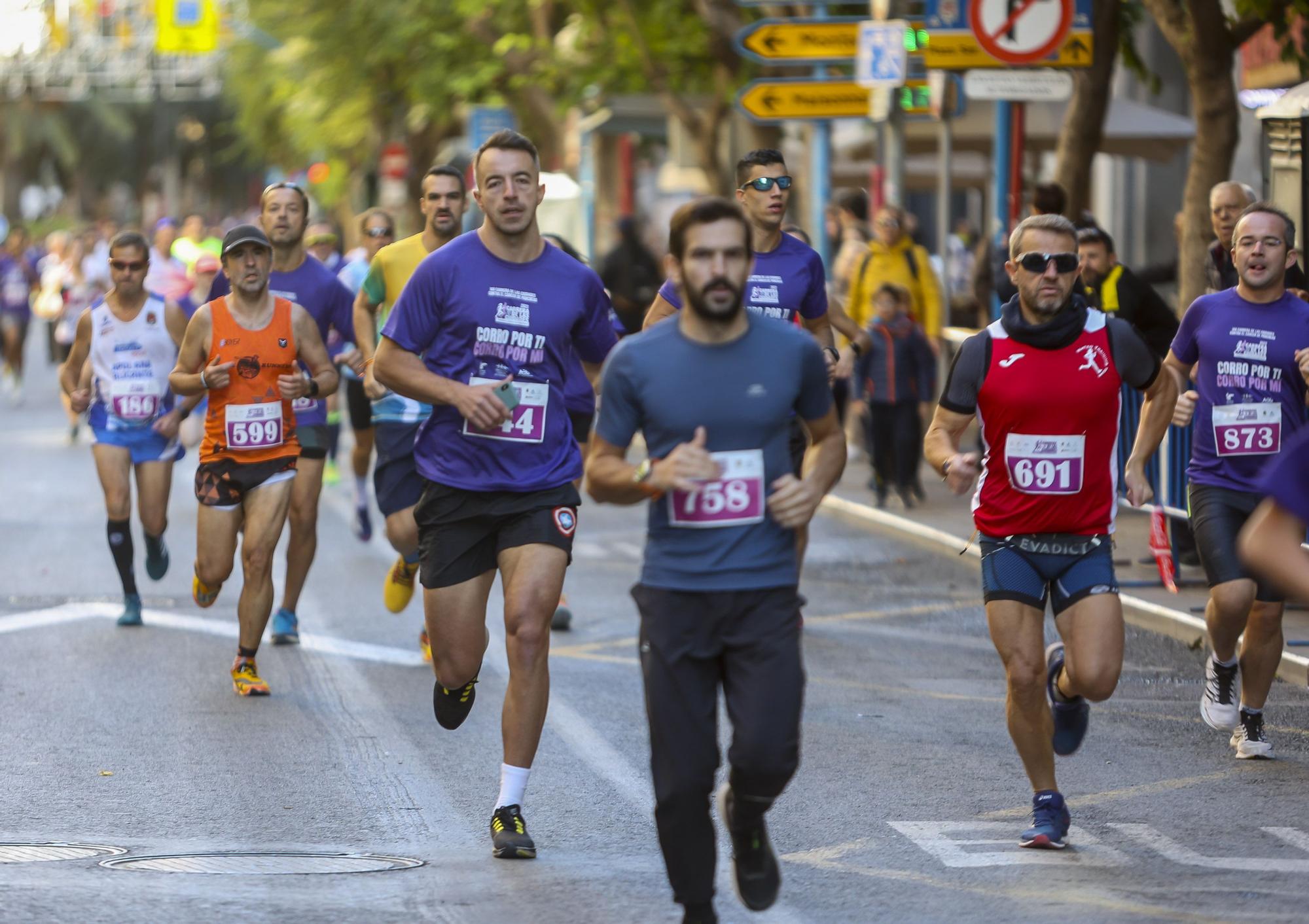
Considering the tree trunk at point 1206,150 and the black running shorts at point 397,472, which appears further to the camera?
the tree trunk at point 1206,150

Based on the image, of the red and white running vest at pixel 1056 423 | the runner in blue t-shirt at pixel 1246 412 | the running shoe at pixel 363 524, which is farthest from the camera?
the running shoe at pixel 363 524

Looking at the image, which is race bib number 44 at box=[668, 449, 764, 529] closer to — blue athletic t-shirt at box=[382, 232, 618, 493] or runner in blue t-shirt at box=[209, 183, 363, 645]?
blue athletic t-shirt at box=[382, 232, 618, 493]

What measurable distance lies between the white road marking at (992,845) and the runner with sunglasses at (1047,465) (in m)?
0.07

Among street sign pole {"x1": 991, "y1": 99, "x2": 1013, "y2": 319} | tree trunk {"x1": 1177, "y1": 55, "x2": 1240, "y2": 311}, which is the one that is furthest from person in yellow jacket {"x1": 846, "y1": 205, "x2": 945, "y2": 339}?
tree trunk {"x1": 1177, "y1": 55, "x2": 1240, "y2": 311}

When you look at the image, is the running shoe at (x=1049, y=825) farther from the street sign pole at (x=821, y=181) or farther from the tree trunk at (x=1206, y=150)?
the street sign pole at (x=821, y=181)

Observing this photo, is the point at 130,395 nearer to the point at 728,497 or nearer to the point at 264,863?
the point at 264,863

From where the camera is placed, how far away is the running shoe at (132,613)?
11148 millimetres

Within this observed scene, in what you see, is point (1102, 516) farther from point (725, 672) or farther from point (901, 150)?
point (901, 150)

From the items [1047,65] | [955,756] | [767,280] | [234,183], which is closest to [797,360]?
[955,756]

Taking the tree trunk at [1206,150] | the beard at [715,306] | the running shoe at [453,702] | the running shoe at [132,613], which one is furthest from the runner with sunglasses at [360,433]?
the beard at [715,306]

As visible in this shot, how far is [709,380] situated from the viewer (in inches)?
212

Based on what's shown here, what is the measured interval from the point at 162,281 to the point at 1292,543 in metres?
16.6

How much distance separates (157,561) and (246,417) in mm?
1973

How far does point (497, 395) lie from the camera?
666 cm
